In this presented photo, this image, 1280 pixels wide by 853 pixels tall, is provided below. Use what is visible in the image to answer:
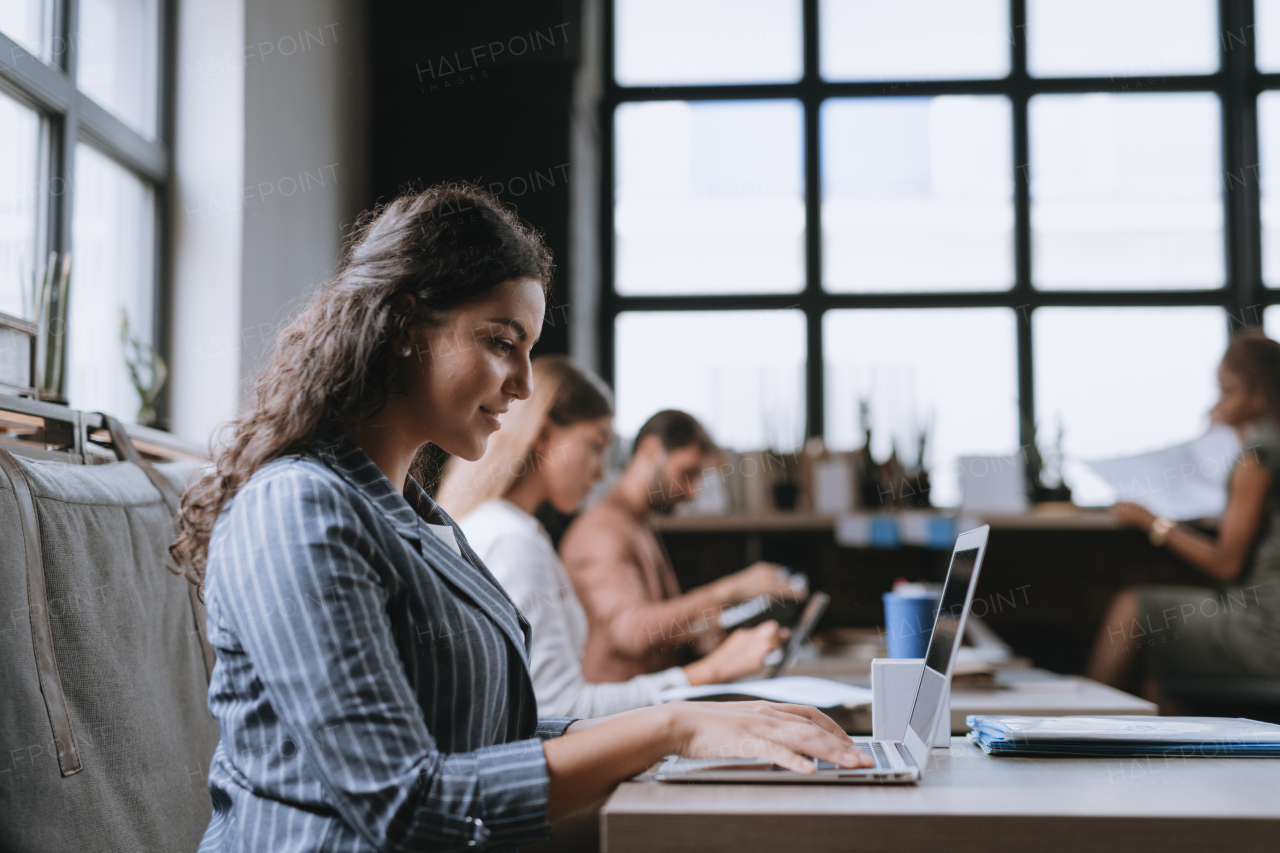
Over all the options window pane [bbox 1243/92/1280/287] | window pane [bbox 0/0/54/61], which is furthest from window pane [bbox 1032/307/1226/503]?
window pane [bbox 0/0/54/61]

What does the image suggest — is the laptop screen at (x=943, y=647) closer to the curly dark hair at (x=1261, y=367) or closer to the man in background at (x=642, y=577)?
the man in background at (x=642, y=577)

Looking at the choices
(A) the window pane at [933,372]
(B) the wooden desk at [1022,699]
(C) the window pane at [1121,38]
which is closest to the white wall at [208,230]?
(B) the wooden desk at [1022,699]

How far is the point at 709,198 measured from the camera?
4449 millimetres

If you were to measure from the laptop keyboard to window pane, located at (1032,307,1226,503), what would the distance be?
11.1ft

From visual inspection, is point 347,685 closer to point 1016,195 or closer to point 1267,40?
point 1016,195

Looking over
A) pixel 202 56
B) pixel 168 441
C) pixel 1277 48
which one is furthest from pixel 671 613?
pixel 1277 48

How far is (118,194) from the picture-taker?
98.7 inches

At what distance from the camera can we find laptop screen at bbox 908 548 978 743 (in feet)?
3.30

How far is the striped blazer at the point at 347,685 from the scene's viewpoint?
2.70 feet

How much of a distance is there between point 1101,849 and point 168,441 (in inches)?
67.4

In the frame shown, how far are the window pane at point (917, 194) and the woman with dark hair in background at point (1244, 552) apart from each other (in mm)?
1383

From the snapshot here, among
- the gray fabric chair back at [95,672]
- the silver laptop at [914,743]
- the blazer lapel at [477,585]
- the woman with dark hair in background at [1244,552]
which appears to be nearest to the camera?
the silver laptop at [914,743]

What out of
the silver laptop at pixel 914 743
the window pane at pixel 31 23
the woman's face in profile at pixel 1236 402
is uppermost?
the window pane at pixel 31 23

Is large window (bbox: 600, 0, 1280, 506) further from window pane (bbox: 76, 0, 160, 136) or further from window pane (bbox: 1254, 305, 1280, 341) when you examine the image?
window pane (bbox: 76, 0, 160, 136)
